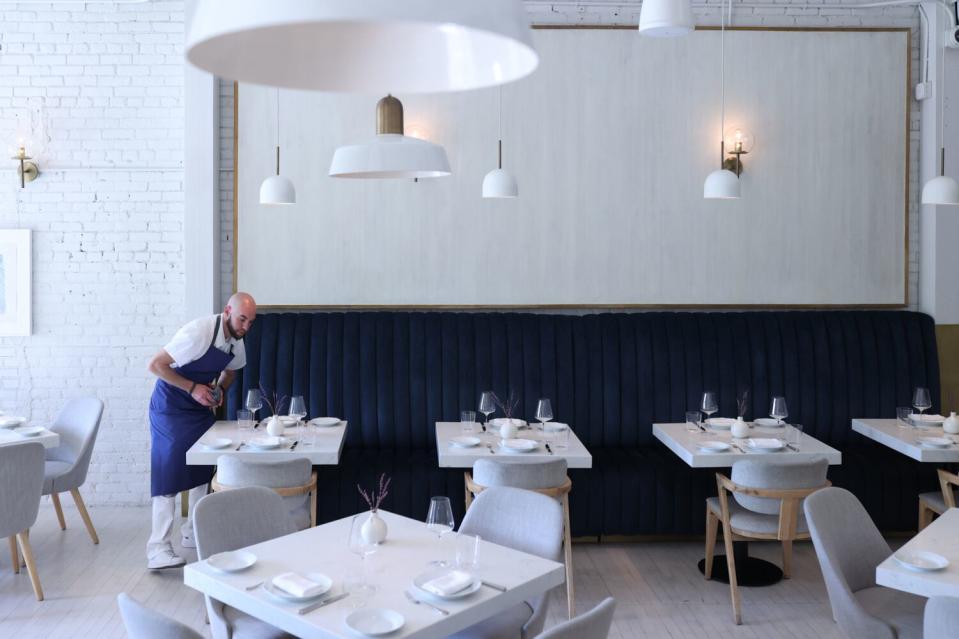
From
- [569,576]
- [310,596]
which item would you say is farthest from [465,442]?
[310,596]

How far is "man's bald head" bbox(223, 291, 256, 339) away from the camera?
5.97 meters

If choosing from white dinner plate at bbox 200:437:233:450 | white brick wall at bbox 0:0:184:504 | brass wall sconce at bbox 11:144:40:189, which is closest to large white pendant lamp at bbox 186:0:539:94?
Answer: white dinner plate at bbox 200:437:233:450

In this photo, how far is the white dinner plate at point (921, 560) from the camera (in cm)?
342

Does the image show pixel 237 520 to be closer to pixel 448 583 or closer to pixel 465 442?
pixel 448 583

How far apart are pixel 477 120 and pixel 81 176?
322 centimetres

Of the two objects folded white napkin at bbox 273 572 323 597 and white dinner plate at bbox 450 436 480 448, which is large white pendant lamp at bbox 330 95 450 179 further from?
white dinner plate at bbox 450 436 480 448

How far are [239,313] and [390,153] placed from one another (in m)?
3.24

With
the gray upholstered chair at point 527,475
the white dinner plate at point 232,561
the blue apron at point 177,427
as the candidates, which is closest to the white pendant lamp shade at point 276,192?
the blue apron at point 177,427

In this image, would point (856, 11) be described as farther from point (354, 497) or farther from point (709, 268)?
point (354, 497)

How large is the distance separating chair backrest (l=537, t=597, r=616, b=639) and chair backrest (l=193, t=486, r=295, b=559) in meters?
1.79

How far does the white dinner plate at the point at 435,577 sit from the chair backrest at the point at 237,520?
3.42 feet

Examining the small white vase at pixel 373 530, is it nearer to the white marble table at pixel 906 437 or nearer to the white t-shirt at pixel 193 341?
the white t-shirt at pixel 193 341

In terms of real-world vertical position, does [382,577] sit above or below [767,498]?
above

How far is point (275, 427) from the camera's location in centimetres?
575
